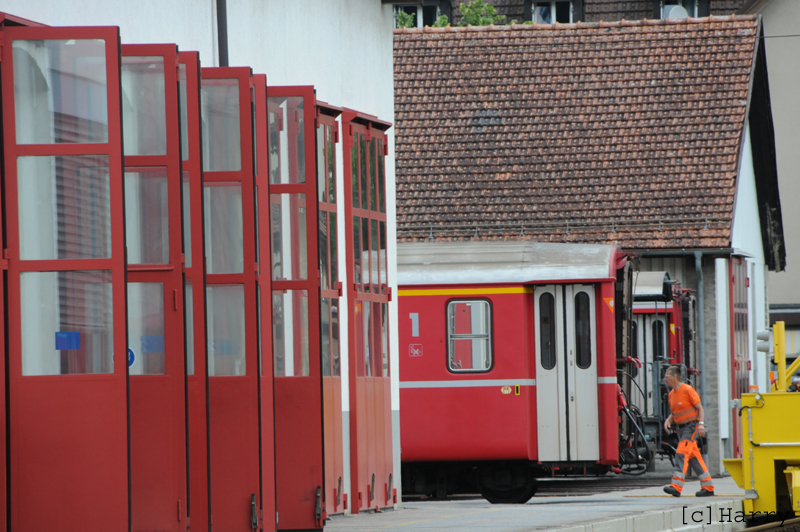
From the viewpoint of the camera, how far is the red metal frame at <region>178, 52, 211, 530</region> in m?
7.96

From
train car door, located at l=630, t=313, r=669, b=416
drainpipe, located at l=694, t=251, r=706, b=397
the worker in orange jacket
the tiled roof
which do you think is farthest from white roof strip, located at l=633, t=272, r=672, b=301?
the worker in orange jacket

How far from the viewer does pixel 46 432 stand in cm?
684

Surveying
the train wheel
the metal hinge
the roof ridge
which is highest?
the roof ridge

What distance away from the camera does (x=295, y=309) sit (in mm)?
9938

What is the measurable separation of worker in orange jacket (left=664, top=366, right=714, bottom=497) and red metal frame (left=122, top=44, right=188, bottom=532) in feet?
28.7

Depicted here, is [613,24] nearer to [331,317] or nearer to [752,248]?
[752,248]

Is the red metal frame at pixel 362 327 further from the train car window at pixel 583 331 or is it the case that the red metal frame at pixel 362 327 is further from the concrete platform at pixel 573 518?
the train car window at pixel 583 331

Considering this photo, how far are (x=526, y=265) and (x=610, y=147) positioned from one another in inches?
360

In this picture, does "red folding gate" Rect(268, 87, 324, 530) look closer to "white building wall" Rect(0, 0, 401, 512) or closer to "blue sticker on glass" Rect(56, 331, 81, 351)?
"white building wall" Rect(0, 0, 401, 512)

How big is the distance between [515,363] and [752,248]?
11798mm

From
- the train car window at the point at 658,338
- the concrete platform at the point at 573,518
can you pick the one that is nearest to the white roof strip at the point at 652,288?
the train car window at the point at 658,338

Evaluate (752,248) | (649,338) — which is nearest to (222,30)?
(649,338)

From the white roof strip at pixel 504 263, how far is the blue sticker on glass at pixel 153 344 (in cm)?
896

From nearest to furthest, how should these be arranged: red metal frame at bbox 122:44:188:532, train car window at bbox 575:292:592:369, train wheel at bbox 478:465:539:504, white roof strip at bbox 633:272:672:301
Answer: red metal frame at bbox 122:44:188:532 → train car window at bbox 575:292:592:369 → train wheel at bbox 478:465:539:504 → white roof strip at bbox 633:272:672:301
